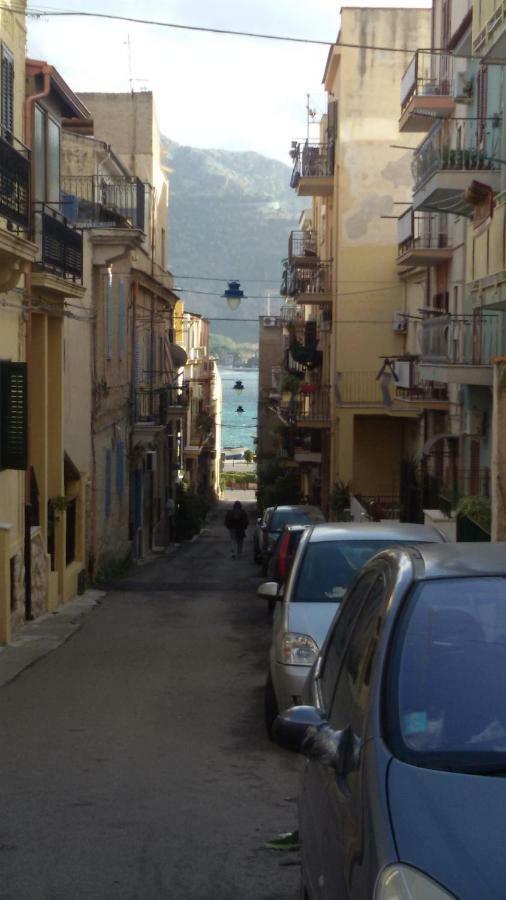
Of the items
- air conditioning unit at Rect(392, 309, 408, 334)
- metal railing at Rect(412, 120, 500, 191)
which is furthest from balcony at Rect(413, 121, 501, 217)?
air conditioning unit at Rect(392, 309, 408, 334)

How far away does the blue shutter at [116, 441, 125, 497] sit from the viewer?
99.5 feet

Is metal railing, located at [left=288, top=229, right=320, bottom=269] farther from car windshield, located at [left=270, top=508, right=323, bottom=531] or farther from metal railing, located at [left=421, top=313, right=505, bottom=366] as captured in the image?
metal railing, located at [left=421, top=313, right=505, bottom=366]

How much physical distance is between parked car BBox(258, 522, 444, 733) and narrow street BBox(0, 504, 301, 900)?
0.53 m

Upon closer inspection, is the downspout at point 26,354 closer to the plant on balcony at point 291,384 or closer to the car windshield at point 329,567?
the car windshield at point 329,567

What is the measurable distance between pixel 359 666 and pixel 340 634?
3.08 ft

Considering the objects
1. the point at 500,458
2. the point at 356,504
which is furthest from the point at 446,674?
the point at 356,504

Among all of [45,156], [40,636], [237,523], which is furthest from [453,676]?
[237,523]

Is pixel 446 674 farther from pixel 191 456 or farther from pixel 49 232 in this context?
pixel 191 456

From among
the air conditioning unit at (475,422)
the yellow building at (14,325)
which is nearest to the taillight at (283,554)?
the yellow building at (14,325)

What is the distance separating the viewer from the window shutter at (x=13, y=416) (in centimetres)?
1622

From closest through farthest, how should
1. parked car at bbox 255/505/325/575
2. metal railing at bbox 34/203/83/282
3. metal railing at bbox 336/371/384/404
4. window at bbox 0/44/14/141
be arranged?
window at bbox 0/44/14/141 → metal railing at bbox 34/203/83/282 → parked car at bbox 255/505/325/575 → metal railing at bbox 336/371/384/404

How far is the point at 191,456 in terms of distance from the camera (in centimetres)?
5709

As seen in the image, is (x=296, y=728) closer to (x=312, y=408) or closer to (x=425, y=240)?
(x=425, y=240)

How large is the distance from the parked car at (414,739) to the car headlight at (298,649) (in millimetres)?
4386
